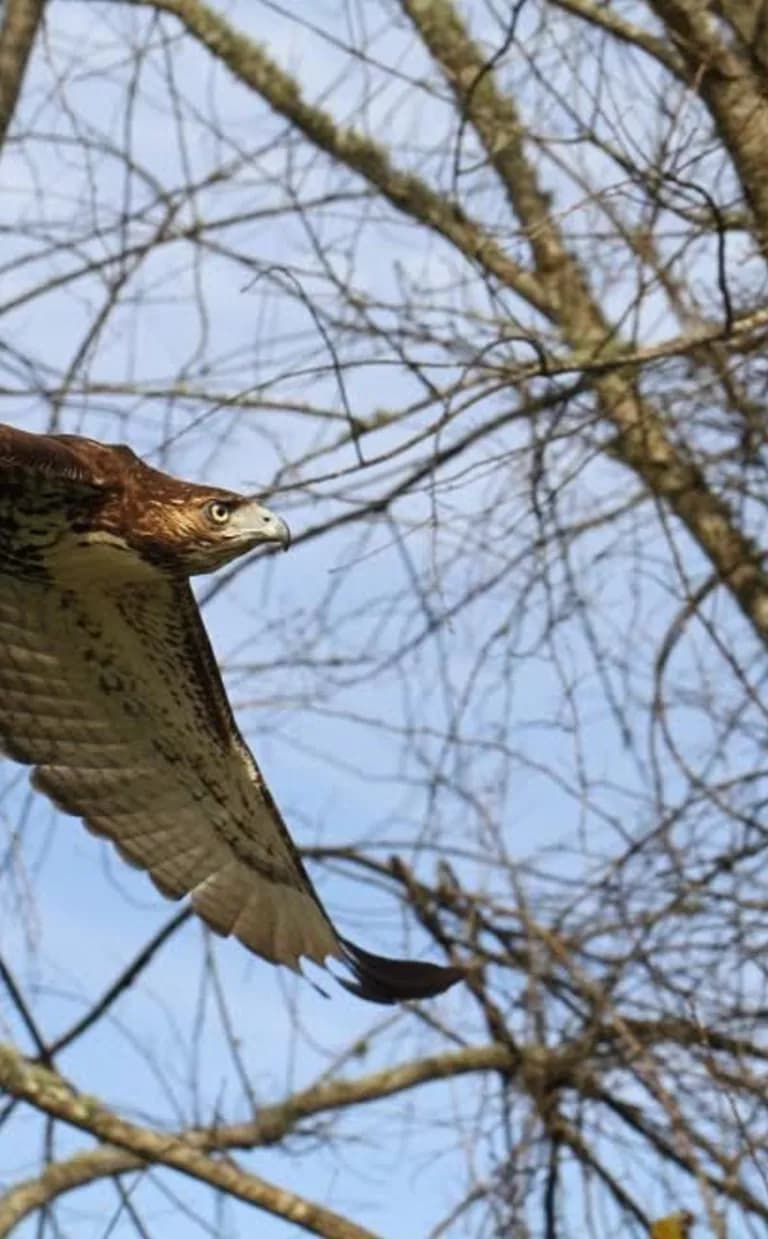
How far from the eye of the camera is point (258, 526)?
573 cm

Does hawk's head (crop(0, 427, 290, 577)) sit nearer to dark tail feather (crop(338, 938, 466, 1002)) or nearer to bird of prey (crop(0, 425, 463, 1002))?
bird of prey (crop(0, 425, 463, 1002))

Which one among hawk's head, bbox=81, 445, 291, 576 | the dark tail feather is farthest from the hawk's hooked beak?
the dark tail feather

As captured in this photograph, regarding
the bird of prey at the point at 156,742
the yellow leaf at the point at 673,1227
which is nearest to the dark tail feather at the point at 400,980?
the bird of prey at the point at 156,742

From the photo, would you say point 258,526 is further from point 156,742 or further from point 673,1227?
point 673,1227

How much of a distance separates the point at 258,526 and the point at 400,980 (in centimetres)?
121

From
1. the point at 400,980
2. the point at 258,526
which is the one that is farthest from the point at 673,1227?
the point at 258,526

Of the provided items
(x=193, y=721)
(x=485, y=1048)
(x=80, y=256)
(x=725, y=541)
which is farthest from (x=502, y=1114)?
(x=80, y=256)

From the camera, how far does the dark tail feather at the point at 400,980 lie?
6.26m

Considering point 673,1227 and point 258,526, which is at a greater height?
point 258,526

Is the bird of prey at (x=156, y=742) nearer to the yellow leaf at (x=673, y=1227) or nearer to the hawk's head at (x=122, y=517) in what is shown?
the hawk's head at (x=122, y=517)

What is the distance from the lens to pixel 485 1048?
25.0ft

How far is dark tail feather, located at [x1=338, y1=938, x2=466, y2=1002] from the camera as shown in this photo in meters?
6.26

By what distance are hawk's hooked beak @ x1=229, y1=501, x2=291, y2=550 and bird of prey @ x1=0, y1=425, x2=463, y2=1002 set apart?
15 millimetres

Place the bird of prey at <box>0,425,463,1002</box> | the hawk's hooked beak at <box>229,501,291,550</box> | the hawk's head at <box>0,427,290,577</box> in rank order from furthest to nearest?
the bird of prey at <box>0,425,463,1002</box>, the hawk's hooked beak at <box>229,501,291,550</box>, the hawk's head at <box>0,427,290,577</box>
